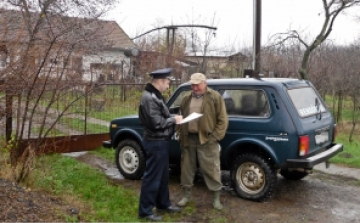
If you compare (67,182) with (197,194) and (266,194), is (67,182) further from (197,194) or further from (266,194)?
(266,194)

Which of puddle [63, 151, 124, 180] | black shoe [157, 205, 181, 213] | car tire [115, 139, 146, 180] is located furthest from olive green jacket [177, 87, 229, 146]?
puddle [63, 151, 124, 180]

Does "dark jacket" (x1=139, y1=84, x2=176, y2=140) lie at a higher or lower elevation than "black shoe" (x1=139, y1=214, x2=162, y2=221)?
higher

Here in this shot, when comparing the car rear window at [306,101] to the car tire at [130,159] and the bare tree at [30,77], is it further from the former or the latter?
the bare tree at [30,77]

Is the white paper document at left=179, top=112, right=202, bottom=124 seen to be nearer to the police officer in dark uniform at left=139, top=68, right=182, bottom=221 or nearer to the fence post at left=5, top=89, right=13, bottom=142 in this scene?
the police officer in dark uniform at left=139, top=68, right=182, bottom=221

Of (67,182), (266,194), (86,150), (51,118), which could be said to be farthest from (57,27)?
(266,194)

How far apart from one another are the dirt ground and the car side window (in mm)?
1283

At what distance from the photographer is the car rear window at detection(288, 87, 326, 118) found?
18.9ft

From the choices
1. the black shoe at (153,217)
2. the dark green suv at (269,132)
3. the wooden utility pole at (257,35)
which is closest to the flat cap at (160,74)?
the dark green suv at (269,132)

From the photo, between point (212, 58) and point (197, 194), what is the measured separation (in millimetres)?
9752

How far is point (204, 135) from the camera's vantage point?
5.42m

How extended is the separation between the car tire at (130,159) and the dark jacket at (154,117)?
76.8 inches

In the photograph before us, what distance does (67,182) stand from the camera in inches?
253

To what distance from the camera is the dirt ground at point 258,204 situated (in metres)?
4.58

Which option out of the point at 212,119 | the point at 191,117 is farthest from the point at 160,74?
the point at 212,119
